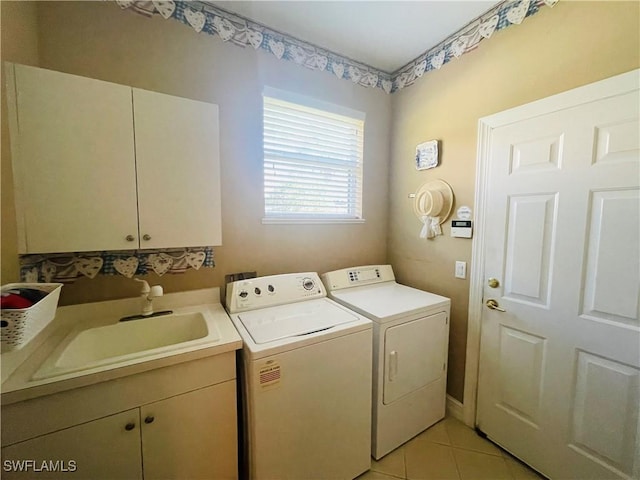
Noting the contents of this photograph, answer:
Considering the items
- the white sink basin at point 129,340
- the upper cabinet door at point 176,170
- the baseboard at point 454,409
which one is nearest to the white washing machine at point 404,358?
the baseboard at point 454,409

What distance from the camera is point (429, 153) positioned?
201 centimetres

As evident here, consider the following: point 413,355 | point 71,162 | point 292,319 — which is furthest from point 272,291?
point 71,162

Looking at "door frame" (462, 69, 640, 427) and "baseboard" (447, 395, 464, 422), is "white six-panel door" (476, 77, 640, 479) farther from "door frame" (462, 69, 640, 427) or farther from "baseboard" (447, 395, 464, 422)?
"baseboard" (447, 395, 464, 422)

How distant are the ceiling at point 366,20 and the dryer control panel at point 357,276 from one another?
5.82 feet

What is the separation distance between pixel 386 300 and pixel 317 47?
2020mm

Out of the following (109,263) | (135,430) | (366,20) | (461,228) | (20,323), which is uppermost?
(366,20)

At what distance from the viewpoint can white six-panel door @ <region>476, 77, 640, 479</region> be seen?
1166 mm

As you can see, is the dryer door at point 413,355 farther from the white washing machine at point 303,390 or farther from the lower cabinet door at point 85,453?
the lower cabinet door at point 85,453

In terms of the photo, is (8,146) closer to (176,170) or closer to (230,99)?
(176,170)

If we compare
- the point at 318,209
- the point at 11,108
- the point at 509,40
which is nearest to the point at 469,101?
the point at 509,40

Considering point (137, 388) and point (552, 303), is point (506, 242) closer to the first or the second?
point (552, 303)

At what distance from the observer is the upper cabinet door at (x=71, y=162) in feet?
3.42

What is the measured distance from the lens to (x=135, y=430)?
3.41 feet

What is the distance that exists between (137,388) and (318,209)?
1594 mm
